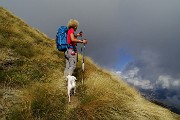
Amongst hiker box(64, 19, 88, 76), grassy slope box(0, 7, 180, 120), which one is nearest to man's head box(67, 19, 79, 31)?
hiker box(64, 19, 88, 76)

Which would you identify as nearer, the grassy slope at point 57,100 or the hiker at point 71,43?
the grassy slope at point 57,100

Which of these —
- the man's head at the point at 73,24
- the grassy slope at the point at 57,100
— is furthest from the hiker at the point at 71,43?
the grassy slope at the point at 57,100

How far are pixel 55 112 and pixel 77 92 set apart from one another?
235 centimetres

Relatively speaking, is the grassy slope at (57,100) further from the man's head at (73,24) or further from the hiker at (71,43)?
the man's head at (73,24)

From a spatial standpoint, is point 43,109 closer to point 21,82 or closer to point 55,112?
point 55,112

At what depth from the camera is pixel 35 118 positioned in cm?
977

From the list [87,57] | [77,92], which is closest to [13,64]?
[77,92]

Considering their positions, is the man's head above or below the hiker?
above

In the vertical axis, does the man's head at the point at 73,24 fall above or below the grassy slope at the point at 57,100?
above

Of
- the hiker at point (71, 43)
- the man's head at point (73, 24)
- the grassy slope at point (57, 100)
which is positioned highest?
the man's head at point (73, 24)

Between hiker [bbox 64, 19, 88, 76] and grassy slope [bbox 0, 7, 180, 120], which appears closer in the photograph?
grassy slope [bbox 0, 7, 180, 120]

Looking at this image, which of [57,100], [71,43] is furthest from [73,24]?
[57,100]

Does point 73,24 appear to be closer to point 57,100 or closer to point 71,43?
point 71,43

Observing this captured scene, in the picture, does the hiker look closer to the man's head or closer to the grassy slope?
the man's head
